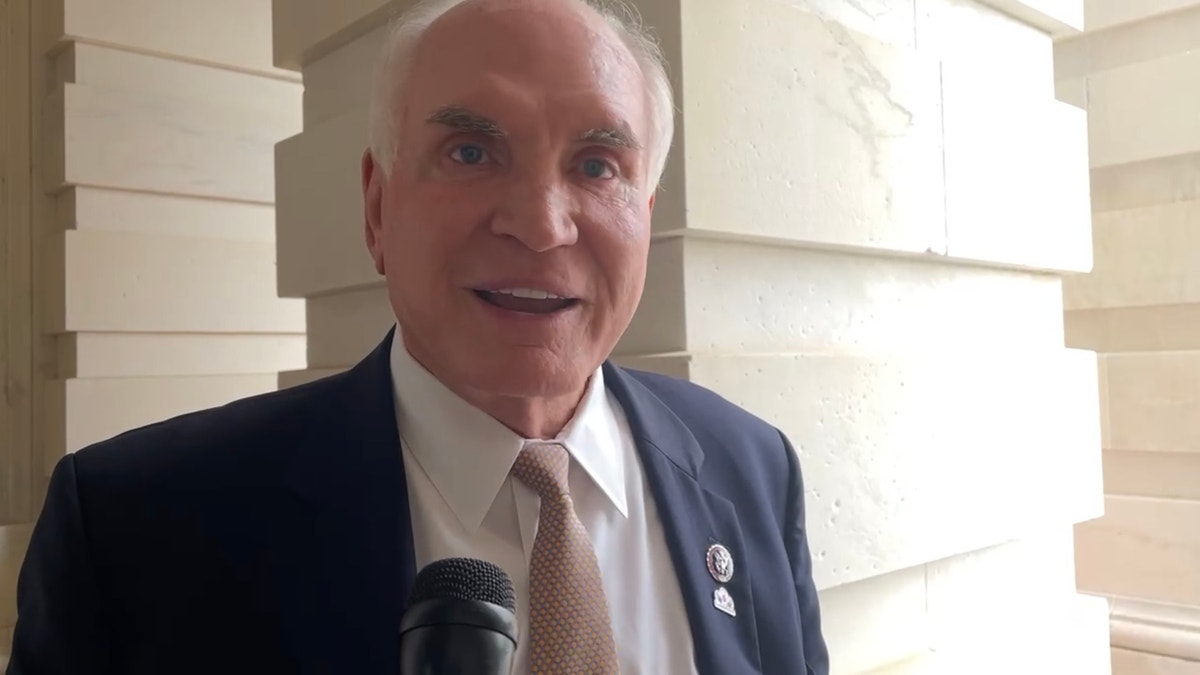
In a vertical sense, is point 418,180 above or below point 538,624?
above

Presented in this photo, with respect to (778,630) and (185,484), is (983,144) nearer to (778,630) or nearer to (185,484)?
(778,630)

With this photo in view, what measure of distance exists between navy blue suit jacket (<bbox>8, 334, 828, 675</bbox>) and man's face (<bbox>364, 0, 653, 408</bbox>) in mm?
135

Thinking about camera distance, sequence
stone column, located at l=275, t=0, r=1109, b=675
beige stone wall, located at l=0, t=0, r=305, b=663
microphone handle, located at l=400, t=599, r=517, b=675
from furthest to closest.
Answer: beige stone wall, located at l=0, t=0, r=305, b=663 → stone column, located at l=275, t=0, r=1109, b=675 → microphone handle, located at l=400, t=599, r=517, b=675

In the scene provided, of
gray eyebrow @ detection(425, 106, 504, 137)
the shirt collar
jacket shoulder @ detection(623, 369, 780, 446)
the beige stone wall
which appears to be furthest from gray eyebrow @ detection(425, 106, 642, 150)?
the beige stone wall

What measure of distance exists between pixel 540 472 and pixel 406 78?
0.39m

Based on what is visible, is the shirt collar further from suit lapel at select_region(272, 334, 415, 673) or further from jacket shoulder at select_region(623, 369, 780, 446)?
jacket shoulder at select_region(623, 369, 780, 446)

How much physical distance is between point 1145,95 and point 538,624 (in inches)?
94.6

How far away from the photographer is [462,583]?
0.57m

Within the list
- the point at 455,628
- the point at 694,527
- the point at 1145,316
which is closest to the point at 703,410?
the point at 694,527

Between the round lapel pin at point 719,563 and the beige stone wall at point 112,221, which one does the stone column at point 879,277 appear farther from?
the beige stone wall at point 112,221

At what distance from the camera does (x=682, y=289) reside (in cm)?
126

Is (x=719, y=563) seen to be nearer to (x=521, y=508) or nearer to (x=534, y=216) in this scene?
(x=521, y=508)

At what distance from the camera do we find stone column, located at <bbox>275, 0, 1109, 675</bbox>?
1.30m

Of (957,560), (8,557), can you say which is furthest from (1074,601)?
(8,557)
